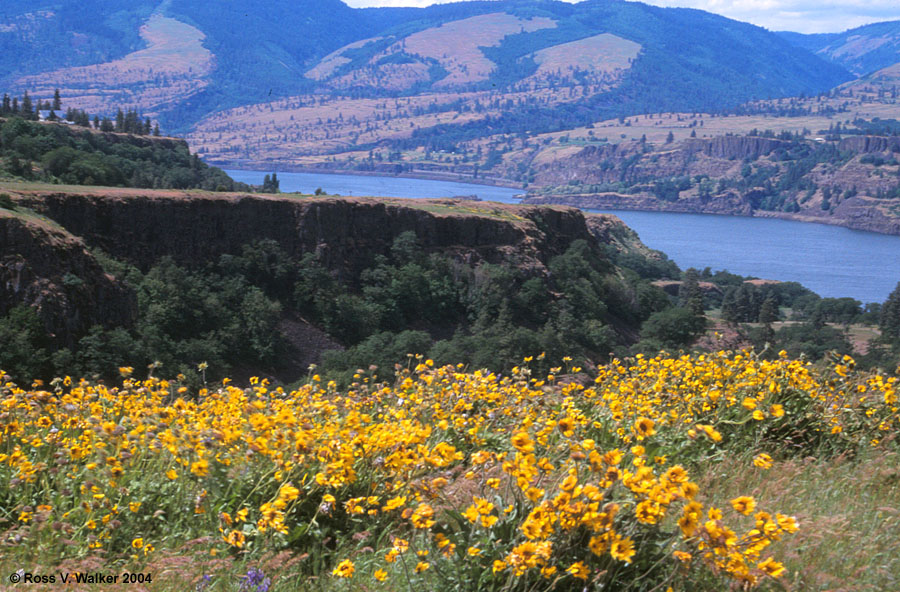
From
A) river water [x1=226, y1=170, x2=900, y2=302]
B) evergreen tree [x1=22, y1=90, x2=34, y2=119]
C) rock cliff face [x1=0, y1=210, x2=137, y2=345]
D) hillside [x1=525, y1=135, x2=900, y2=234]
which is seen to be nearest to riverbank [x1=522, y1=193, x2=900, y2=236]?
hillside [x1=525, y1=135, x2=900, y2=234]

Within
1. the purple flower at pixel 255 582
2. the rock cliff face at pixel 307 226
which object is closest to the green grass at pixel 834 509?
the purple flower at pixel 255 582

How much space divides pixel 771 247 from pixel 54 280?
124 meters

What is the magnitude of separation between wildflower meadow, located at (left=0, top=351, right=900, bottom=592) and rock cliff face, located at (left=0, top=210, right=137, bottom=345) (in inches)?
755

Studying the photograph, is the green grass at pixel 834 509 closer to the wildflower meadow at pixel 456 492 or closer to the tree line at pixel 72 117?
the wildflower meadow at pixel 456 492

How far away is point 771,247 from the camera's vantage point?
128 m

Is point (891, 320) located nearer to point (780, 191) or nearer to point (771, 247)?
point (771, 247)

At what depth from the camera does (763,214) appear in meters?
182

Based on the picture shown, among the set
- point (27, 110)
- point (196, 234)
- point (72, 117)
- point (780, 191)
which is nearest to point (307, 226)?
point (196, 234)

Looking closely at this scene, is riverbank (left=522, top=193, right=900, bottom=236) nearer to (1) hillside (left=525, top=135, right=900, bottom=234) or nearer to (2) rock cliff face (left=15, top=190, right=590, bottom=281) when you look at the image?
(1) hillside (left=525, top=135, right=900, bottom=234)

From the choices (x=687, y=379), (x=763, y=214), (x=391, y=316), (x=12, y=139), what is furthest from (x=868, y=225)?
(x=687, y=379)

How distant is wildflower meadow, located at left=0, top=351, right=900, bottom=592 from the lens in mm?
3281

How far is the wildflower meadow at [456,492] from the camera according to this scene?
3.28m

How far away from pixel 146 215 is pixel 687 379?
2986 cm

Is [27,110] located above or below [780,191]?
below
